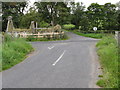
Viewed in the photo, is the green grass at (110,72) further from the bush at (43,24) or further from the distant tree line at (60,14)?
the bush at (43,24)

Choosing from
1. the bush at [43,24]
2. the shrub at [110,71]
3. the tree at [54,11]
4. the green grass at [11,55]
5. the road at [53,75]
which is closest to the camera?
the shrub at [110,71]

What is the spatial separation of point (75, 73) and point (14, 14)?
37594 millimetres

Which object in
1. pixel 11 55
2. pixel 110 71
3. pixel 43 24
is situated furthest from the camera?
pixel 43 24

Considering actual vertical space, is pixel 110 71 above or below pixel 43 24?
below

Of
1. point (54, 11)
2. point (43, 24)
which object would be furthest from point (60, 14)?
point (43, 24)

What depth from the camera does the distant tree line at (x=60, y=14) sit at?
3512 centimetres

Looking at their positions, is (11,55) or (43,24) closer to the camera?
(11,55)

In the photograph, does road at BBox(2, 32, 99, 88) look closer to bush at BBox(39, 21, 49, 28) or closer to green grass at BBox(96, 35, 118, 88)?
green grass at BBox(96, 35, 118, 88)

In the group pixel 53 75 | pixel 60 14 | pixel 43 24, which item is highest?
pixel 60 14

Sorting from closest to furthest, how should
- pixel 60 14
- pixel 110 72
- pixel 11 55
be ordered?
pixel 110 72 < pixel 11 55 < pixel 60 14

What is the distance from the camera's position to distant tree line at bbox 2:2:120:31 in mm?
35125

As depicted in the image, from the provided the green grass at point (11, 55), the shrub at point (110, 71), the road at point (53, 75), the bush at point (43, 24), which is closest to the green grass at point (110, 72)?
the shrub at point (110, 71)

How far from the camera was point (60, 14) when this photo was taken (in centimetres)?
3500

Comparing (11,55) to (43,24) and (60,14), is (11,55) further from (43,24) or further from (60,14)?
(43,24)
